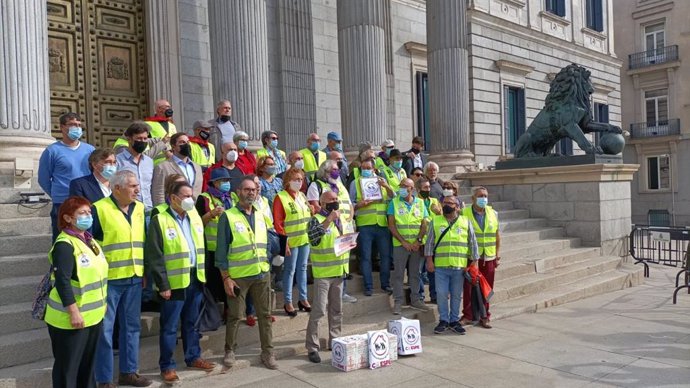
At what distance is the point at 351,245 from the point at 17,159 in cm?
475

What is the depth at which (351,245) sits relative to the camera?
21.5ft

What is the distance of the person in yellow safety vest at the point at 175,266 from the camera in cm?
517

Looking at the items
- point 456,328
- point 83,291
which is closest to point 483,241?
point 456,328

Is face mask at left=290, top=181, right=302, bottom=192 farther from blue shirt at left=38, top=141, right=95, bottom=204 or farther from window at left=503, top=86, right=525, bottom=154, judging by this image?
window at left=503, top=86, right=525, bottom=154

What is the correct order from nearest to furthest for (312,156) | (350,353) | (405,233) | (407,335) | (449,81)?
(350,353) → (407,335) → (405,233) → (312,156) → (449,81)

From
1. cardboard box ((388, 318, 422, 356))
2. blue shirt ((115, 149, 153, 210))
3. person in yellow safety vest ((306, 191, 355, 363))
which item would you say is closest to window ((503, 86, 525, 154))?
cardboard box ((388, 318, 422, 356))

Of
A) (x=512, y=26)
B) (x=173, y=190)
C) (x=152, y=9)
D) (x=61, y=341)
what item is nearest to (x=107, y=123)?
(x=152, y=9)

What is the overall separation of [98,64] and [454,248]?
847 cm

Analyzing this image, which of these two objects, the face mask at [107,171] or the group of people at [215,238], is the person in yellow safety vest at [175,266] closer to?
the group of people at [215,238]

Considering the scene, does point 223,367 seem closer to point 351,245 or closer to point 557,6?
point 351,245

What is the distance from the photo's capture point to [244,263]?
5.76 metres

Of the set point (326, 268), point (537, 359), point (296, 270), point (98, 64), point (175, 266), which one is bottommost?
point (537, 359)

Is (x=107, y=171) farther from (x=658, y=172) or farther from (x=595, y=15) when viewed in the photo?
(x=658, y=172)

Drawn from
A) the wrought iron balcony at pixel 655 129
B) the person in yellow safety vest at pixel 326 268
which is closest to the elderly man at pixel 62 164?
the person in yellow safety vest at pixel 326 268
